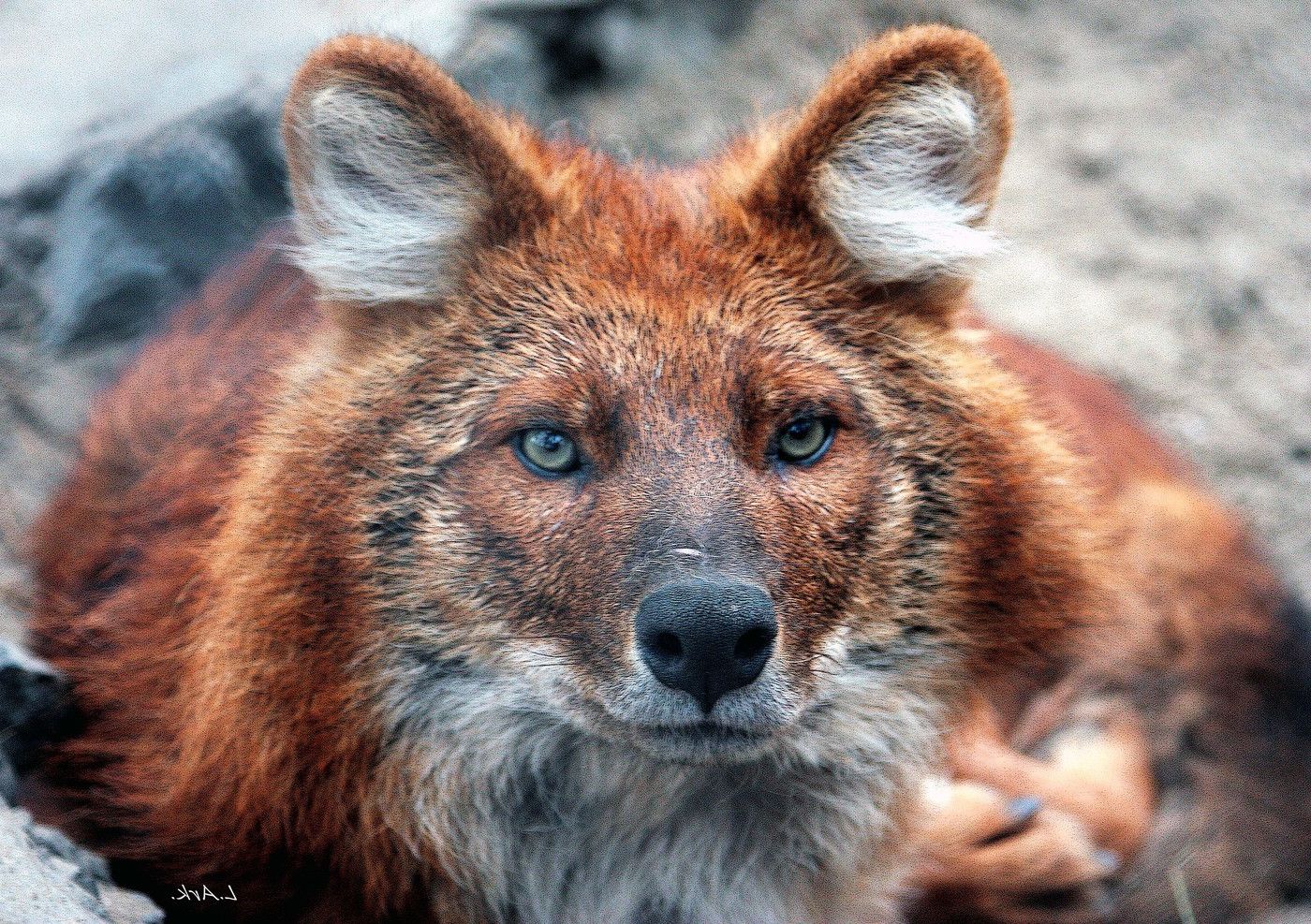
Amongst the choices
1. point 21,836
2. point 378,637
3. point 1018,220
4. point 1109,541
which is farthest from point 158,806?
point 1018,220

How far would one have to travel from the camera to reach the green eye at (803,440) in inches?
144

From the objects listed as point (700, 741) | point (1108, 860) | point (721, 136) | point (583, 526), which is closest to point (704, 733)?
point (700, 741)

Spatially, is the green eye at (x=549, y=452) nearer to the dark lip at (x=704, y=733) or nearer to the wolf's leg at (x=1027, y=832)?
the dark lip at (x=704, y=733)

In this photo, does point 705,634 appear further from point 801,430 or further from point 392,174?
point 392,174

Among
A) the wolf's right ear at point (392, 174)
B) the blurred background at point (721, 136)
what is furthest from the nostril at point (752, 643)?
the blurred background at point (721, 136)

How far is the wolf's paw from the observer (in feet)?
16.2

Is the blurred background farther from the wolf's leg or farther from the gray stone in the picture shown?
the wolf's leg

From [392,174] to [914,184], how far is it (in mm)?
1396

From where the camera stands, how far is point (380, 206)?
3.79 metres

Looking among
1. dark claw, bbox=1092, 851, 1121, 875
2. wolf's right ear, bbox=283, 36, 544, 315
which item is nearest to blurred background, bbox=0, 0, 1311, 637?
wolf's right ear, bbox=283, 36, 544, 315

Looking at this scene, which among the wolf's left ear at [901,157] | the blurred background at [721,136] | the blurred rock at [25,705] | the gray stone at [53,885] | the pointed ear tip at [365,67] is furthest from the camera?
the blurred background at [721,136]

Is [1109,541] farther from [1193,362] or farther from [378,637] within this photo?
[1193,362]

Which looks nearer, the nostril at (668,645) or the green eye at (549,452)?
the nostril at (668,645)

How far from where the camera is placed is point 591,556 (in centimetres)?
342
